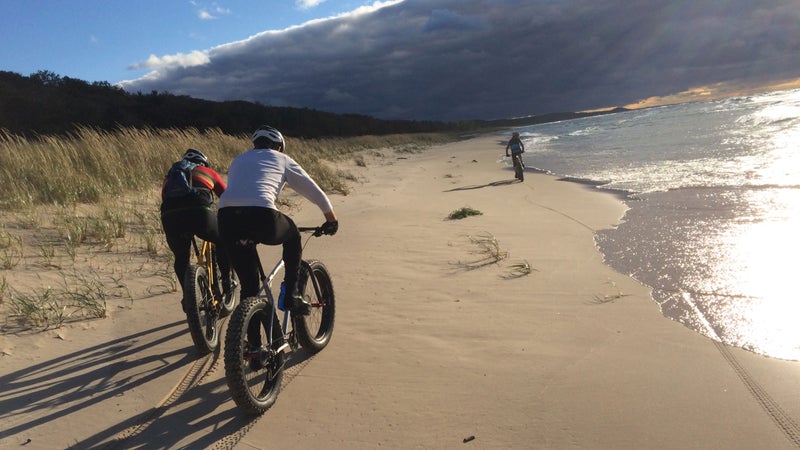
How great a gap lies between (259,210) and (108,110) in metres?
39.7

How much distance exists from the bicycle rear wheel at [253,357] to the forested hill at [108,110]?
2746cm

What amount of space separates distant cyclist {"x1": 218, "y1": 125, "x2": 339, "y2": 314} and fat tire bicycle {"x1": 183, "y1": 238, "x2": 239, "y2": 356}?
681 mm

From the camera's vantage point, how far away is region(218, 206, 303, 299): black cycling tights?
126 inches

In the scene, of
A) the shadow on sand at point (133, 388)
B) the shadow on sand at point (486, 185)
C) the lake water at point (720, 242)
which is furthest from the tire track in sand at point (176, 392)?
the shadow on sand at point (486, 185)

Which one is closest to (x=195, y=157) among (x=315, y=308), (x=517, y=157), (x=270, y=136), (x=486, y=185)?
(x=270, y=136)

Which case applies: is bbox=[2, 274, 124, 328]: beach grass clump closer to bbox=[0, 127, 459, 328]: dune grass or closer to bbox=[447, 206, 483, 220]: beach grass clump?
bbox=[0, 127, 459, 328]: dune grass

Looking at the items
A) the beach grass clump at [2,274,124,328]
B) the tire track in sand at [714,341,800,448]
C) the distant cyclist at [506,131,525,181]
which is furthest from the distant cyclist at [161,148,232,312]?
the distant cyclist at [506,131,525,181]

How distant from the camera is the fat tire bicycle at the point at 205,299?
387 cm

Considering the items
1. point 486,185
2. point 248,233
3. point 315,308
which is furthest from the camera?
point 486,185

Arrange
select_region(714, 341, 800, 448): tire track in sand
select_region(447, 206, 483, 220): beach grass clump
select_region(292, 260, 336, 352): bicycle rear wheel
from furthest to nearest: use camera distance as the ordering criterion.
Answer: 1. select_region(447, 206, 483, 220): beach grass clump
2. select_region(292, 260, 336, 352): bicycle rear wheel
3. select_region(714, 341, 800, 448): tire track in sand

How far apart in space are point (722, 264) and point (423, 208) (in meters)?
6.15

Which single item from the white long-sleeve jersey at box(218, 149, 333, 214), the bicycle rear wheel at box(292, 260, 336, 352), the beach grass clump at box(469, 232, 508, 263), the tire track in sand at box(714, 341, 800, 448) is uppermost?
the white long-sleeve jersey at box(218, 149, 333, 214)

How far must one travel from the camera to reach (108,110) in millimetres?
36594

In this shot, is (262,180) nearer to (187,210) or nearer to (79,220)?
(187,210)
